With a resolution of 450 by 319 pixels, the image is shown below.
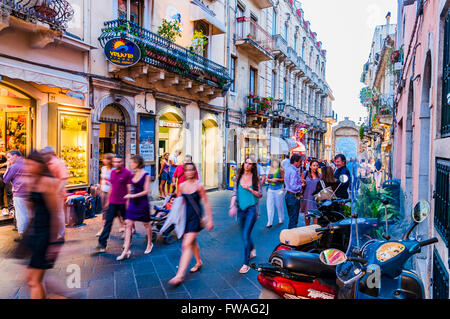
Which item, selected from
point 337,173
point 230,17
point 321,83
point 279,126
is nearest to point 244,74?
point 230,17

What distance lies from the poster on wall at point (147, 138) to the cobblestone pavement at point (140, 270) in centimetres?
473

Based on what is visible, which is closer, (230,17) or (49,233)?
(49,233)

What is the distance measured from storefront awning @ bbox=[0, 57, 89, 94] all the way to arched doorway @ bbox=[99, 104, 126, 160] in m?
1.76

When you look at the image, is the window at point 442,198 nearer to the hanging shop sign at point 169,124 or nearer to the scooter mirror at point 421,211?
the scooter mirror at point 421,211

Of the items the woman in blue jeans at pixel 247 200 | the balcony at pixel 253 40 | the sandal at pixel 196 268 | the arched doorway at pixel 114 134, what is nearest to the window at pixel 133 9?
the arched doorway at pixel 114 134

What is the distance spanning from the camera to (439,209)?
3924mm

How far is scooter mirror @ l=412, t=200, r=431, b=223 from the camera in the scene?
2698 mm

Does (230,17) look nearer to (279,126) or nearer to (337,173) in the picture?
(279,126)

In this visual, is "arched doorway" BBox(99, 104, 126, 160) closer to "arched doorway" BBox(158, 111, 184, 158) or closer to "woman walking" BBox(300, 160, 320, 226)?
"arched doorway" BBox(158, 111, 184, 158)

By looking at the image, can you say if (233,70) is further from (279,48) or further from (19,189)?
(19,189)

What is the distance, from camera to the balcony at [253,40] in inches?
674

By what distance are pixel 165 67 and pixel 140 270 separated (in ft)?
26.8

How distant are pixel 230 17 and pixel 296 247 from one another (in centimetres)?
1502
